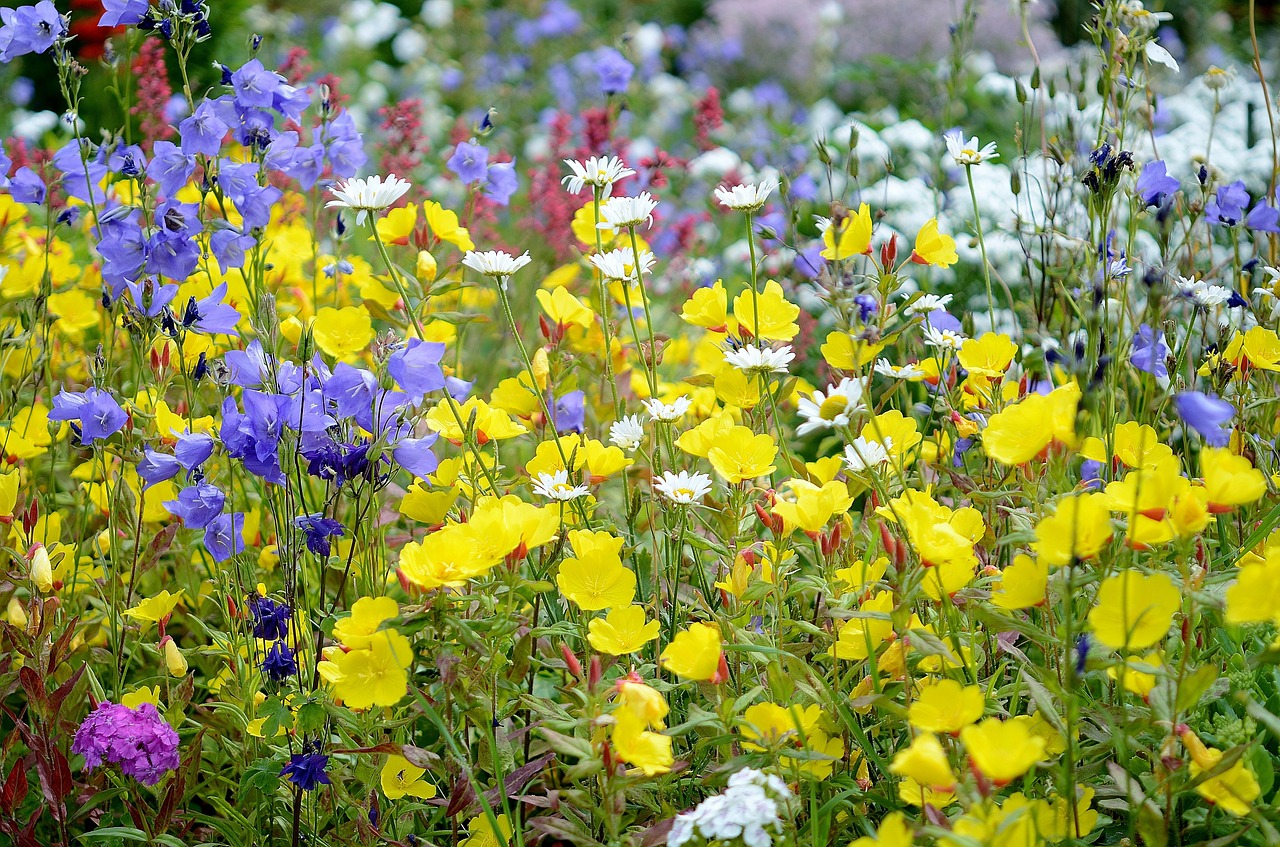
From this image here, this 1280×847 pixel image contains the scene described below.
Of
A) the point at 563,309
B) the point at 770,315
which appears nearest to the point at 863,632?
the point at 770,315

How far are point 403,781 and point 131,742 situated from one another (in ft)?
1.13

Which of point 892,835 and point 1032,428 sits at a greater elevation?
point 1032,428

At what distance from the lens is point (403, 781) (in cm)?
140

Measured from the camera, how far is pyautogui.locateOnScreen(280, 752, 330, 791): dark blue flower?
1.36 metres

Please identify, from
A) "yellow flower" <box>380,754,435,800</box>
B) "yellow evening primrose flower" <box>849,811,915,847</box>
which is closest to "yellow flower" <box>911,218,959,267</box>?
"yellow evening primrose flower" <box>849,811,915,847</box>

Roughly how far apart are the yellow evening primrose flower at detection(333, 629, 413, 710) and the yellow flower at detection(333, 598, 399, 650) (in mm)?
14

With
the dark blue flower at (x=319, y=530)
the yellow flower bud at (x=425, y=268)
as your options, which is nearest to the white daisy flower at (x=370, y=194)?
the yellow flower bud at (x=425, y=268)

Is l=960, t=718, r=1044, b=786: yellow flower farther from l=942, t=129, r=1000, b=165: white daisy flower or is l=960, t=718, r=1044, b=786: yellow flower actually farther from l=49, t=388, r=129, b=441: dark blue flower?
l=49, t=388, r=129, b=441: dark blue flower

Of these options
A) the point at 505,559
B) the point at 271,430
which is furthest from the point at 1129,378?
the point at 271,430

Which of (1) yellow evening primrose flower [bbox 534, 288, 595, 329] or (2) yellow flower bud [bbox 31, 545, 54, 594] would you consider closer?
(2) yellow flower bud [bbox 31, 545, 54, 594]

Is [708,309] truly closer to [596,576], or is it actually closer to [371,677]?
[596,576]

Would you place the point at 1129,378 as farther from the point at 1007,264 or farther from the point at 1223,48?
the point at 1223,48

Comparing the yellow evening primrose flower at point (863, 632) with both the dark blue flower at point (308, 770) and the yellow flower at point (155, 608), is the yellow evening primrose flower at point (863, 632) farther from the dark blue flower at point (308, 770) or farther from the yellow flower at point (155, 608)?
the yellow flower at point (155, 608)

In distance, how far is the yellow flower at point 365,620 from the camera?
1240mm
